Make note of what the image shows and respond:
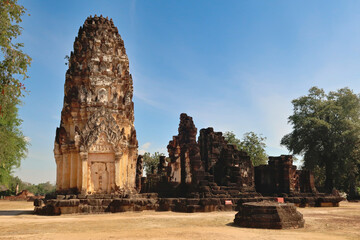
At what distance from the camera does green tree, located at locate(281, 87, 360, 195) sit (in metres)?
30.5

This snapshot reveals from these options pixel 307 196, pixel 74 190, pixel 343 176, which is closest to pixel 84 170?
pixel 74 190

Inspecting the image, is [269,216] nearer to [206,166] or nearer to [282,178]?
[206,166]

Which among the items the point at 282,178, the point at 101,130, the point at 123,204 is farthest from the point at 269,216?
the point at 282,178

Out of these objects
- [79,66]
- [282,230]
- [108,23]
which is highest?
[108,23]

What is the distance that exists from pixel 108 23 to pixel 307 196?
1677cm

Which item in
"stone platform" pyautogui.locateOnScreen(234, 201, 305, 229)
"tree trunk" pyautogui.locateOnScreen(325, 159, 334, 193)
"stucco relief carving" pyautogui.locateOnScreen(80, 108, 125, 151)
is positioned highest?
"stucco relief carving" pyautogui.locateOnScreen(80, 108, 125, 151)

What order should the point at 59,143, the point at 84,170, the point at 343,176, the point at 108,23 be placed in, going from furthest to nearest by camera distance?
the point at 343,176
the point at 108,23
the point at 59,143
the point at 84,170

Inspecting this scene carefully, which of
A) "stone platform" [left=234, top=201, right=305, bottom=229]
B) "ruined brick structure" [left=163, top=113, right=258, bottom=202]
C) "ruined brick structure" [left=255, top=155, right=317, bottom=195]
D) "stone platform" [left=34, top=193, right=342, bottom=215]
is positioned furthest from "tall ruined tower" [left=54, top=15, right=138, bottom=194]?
"ruined brick structure" [left=255, top=155, right=317, bottom=195]

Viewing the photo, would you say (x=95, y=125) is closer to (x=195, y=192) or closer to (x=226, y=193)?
(x=195, y=192)

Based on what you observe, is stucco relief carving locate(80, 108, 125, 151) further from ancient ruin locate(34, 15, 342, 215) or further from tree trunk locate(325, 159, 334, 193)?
tree trunk locate(325, 159, 334, 193)

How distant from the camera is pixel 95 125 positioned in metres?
A: 17.1

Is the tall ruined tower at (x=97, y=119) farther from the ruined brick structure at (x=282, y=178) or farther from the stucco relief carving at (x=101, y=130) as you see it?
the ruined brick structure at (x=282, y=178)

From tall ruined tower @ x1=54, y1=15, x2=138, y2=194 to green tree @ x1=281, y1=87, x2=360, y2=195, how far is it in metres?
20.0

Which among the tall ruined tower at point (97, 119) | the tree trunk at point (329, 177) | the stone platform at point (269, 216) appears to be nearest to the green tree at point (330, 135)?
the tree trunk at point (329, 177)
